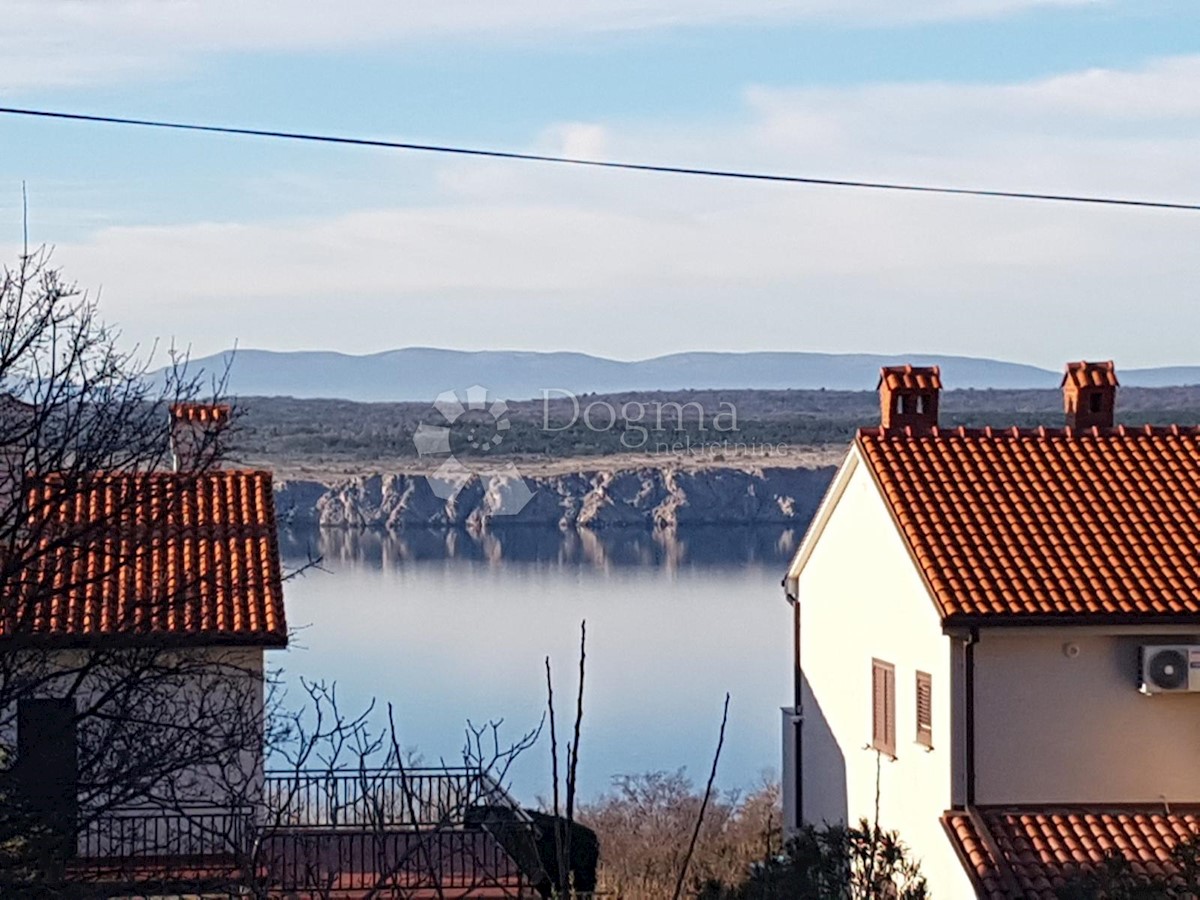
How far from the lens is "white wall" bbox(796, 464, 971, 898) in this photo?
49.7 ft

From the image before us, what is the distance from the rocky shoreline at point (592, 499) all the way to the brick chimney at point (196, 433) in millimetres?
43839

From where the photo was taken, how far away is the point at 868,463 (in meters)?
17.2

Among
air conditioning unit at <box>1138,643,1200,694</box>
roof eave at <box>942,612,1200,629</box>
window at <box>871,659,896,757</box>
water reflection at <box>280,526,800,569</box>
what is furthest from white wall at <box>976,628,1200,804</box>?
water reflection at <box>280,526,800,569</box>

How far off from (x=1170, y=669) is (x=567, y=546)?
5471cm

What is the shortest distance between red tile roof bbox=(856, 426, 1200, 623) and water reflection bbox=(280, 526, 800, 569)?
3886 centimetres

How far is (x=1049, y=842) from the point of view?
562 inches

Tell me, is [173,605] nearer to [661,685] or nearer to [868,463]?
[868,463]

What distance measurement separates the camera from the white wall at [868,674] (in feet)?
49.7

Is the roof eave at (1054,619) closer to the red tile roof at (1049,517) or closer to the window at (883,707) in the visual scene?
the red tile roof at (1049,517)

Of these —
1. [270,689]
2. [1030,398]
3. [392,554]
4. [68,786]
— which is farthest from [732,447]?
[68,786]

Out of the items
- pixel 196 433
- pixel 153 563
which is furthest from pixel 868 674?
pixel 196 433

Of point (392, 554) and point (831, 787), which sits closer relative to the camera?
point (831, 787)

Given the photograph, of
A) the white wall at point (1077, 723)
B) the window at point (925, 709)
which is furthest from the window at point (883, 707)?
the white wall at point (1077, 723)

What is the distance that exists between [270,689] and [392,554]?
143 ft
